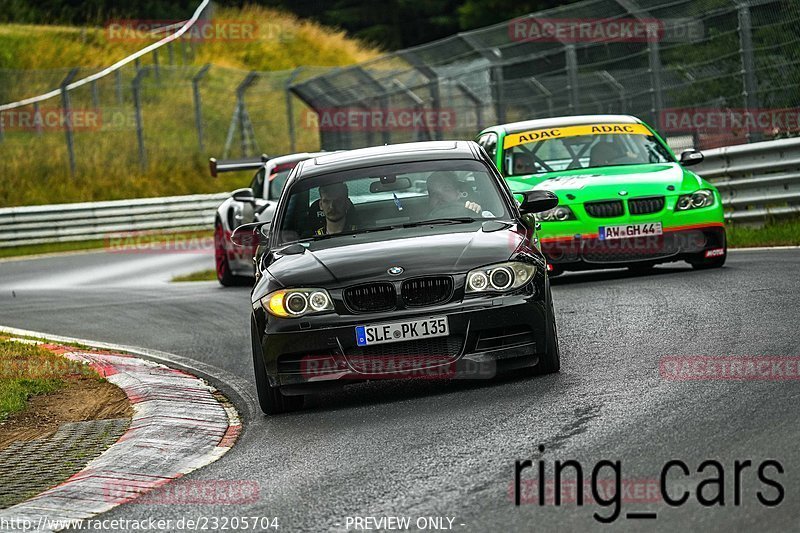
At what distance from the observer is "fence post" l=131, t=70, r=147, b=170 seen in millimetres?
31844

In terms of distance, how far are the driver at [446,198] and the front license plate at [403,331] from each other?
4.22 ft

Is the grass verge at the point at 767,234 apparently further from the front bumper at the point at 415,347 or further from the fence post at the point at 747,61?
the front bumper at the point at 415,347

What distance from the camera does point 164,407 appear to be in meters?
8.43

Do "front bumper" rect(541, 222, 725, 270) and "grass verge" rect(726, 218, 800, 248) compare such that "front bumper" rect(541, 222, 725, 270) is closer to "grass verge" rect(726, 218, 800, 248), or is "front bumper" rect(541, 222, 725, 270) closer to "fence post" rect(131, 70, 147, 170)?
"grass verge" rect(726, 218, 800, 248)

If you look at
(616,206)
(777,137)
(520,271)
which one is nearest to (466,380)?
(520,271)

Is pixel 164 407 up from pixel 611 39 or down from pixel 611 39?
down

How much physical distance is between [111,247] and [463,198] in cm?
2156

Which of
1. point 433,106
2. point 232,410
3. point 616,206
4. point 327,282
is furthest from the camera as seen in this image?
point 433,106

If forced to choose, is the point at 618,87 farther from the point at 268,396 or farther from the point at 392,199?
the point at 268,396

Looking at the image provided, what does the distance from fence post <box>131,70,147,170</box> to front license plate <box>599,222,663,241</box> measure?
20.6m

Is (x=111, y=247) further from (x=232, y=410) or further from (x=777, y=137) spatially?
(x=232, y=410)

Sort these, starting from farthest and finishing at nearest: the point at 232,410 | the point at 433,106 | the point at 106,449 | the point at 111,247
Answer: the point at 111,247, the point at 433,106, the point at 232,410, the point at 106,449

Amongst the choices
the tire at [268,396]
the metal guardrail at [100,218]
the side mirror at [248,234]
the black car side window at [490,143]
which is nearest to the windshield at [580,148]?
the black car side window at [490,143]

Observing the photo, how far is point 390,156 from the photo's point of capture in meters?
9.26
